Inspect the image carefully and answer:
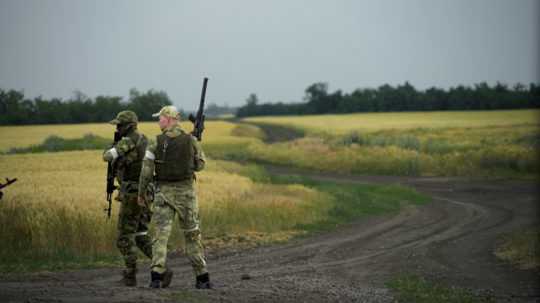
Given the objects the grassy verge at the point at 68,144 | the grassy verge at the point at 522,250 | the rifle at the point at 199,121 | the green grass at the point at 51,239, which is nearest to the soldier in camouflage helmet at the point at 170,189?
the rifle at the point at 199,121

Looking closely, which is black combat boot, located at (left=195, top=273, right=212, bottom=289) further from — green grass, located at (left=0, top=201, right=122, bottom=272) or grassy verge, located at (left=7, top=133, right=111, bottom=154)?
grassy verge, located at (left=7, top=133, right=111, bottom=154)

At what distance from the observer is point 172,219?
998 cm

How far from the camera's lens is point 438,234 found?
63.5ft

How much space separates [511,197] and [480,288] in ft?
60.6

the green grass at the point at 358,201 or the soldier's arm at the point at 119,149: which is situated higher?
the soldier's arm at the point at 119,149

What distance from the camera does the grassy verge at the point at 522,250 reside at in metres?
14.7

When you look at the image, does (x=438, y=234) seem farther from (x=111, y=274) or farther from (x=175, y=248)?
(x=111, y=274)

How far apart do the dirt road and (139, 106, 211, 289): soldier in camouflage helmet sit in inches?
16.5

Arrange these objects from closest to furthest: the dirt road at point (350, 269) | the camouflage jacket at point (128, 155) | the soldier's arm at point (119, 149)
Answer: the dirt road at point (350, 269) → the soldier's arm at point (119, 149) → the camouflage jacket at point (128, 155)

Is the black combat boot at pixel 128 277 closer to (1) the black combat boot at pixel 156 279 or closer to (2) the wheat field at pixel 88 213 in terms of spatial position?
(1) the black combat boot at pixel 156 279

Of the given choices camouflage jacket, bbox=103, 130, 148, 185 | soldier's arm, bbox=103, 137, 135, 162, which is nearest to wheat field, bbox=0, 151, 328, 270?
camouflage jacket, bbox=103, 130, 148, 185

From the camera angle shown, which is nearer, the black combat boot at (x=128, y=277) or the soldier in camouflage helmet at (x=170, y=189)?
the soldier in camouflage helmet at (x=170, y=189)

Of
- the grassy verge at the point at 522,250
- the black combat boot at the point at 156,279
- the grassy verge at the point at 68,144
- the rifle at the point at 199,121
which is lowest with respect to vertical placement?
the grassy verge at the point at 522,250

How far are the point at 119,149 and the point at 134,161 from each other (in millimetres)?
356
